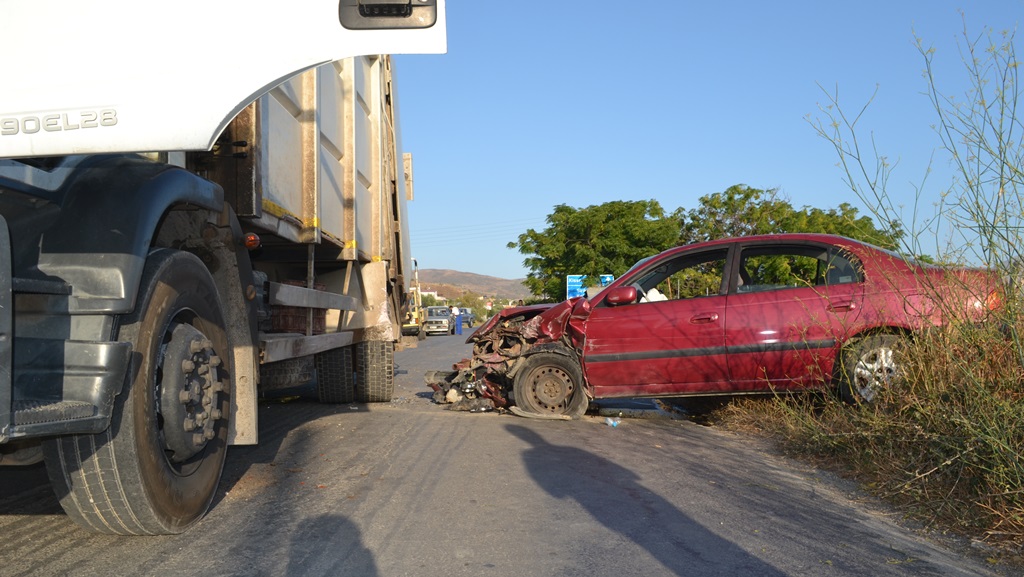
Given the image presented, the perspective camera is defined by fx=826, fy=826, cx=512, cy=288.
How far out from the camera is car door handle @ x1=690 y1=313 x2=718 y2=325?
7109 mm

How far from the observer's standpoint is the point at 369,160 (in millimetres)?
8500

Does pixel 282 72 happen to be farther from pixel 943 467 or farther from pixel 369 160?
pixel 369 160

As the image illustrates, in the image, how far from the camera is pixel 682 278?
26.4ft

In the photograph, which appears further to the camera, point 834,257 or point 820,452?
point 834,257

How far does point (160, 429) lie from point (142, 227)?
895 mm

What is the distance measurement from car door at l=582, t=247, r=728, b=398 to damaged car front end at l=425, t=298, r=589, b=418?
32cm

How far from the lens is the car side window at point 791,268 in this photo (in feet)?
23.0

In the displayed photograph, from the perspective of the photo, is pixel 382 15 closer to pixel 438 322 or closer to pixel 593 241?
pixel 593 241

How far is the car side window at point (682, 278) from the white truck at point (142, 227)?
3.95 m

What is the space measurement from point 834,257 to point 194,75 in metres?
5.92

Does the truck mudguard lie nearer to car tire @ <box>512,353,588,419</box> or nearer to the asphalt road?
the asphalt road

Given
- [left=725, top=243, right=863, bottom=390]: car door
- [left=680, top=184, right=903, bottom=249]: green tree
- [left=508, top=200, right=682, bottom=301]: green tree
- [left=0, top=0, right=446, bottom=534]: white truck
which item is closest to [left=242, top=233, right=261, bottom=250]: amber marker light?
[left=0, top=0, right=446, bottom=534]: white truck

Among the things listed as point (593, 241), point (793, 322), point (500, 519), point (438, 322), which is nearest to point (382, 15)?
point (500, 519)

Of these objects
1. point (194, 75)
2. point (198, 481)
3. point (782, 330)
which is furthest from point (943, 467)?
point (194, 75)
